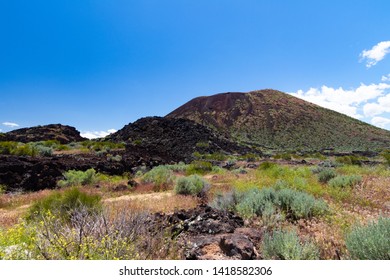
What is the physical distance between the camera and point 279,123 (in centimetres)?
7625

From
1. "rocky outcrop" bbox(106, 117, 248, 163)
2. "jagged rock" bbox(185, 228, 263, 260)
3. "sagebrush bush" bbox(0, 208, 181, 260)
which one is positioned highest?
"rocky outcrop" bbox(106, 117, 248, 163)

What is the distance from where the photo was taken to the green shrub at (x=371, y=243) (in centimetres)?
294

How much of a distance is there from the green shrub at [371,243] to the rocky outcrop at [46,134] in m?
44.2

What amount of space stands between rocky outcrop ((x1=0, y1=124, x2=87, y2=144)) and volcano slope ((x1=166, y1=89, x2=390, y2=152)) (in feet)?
106

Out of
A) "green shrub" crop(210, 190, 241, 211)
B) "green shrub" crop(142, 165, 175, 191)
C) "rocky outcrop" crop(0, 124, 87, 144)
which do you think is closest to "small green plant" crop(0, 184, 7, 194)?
"green shrub" crop(142, 165, 175, 191)

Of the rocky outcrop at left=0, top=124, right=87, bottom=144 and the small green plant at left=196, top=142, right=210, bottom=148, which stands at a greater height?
the rocky outcrop at left=0, top=124, right=87, bottom=144

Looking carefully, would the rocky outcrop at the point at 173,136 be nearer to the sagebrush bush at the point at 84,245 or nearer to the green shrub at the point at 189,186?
the green shrub at the point at 189,186

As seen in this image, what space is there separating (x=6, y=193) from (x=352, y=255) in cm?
1267

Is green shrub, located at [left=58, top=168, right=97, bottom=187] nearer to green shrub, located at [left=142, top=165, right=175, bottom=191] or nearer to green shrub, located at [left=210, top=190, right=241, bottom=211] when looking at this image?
green shrub, located at [left=142, top=165, right=175, bottom=191]

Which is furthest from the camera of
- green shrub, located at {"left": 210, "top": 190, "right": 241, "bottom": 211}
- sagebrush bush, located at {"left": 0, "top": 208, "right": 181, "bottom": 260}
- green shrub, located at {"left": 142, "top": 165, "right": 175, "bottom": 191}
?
green shrub, located at {"left": 142, "top": 165, "right": 175, "bottom": 191}

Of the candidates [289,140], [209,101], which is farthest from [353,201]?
[209,101]

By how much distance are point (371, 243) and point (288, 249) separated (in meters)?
0.92

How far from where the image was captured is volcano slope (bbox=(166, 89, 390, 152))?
63819 millimetres

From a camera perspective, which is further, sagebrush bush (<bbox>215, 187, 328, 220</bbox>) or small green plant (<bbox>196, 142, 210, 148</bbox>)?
small green plant (<bbox>196, 142, 210, 148</bbox>)
